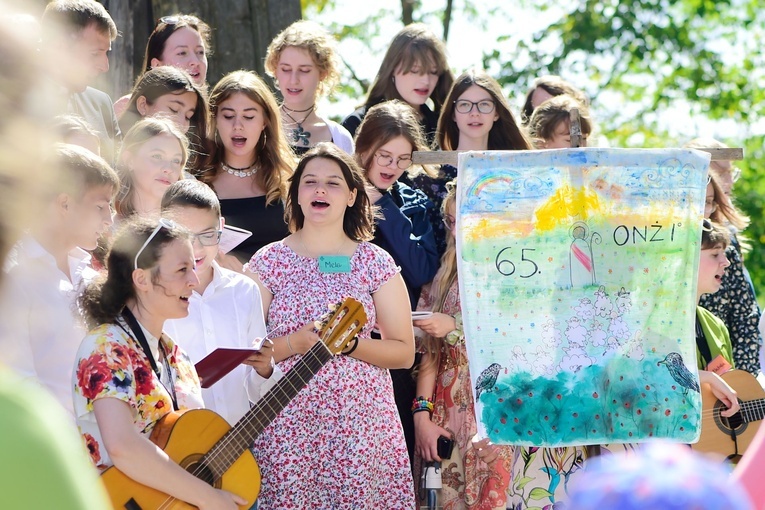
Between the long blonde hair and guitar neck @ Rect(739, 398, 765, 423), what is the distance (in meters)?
1.52

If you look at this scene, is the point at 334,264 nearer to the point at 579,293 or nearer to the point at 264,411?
the point at 264,411

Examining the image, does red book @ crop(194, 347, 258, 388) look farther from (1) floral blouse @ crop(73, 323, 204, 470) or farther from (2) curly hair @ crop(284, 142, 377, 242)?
(2) curly hair @ crop(284, 142, 377, 242)

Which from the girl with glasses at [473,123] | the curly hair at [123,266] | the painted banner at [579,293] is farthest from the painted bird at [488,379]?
the girl with glasses at [473,123]

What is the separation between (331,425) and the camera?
14.6 ft

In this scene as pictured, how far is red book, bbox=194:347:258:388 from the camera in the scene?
155 inches

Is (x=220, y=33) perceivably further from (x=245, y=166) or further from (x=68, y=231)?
(x=68, y=231)

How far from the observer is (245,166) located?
208 inches

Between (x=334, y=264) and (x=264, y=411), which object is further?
(x=334, y=264)

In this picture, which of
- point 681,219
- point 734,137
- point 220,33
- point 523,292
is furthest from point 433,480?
point 734,137

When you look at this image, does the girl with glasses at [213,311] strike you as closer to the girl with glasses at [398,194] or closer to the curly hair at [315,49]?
the girl with glasses at [398,194]

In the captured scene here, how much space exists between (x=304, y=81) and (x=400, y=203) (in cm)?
102

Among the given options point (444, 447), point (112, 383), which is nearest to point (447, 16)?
point (444, 447)

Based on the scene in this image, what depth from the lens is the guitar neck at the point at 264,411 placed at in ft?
12.4

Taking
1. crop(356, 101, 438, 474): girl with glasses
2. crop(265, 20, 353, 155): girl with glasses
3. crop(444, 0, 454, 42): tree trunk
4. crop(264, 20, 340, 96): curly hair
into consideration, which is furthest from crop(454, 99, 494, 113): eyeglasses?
crop(444, 0, 454, 42): tree trunk
